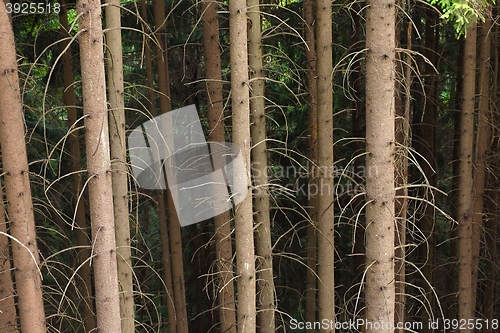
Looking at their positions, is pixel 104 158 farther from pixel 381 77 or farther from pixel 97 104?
pixel 381 77

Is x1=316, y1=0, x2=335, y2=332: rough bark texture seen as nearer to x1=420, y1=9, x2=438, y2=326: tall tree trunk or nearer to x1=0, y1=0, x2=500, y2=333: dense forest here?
x1=0, y1=0, x2=500, y2=333: dense forest

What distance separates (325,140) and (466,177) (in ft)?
9.57

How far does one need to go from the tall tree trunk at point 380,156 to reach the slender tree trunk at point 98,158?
2336 mm

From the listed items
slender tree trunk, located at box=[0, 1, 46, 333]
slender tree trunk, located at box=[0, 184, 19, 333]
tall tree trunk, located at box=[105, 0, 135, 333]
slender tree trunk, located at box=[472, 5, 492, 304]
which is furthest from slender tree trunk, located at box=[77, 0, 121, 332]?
slender tree trunk, located at box=[472, 5, 492, 304]

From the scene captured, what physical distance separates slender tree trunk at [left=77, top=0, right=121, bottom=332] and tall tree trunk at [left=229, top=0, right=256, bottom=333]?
134 cm

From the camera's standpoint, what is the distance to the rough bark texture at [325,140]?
25.0 ft

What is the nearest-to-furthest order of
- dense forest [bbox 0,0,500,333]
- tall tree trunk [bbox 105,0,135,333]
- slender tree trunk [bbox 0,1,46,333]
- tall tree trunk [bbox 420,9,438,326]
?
1. dense forest [bbox 0,0,500,333]
2. slender tree trunk [bbox 0,1,46,333]
3. tall tree trunk [bbox 105,0,135,333]
4. tall tree trunk [bbox 420,9,438,326]

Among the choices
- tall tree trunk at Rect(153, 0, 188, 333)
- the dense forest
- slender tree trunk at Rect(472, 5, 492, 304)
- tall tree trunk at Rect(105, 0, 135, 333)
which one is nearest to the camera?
the dense forest

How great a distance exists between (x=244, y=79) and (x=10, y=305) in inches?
132

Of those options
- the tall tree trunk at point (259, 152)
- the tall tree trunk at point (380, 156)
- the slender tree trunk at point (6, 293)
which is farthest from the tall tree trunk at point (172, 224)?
the tall tree trunk at point (380, 156)

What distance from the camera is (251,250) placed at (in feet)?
19.1

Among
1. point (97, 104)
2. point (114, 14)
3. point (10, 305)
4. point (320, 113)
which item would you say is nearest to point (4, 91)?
point (97, 104)

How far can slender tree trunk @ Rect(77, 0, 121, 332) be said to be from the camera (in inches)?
185

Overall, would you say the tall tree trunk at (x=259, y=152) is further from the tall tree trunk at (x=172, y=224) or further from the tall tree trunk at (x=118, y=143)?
the tall tree trunk at (x=172, y=224)
